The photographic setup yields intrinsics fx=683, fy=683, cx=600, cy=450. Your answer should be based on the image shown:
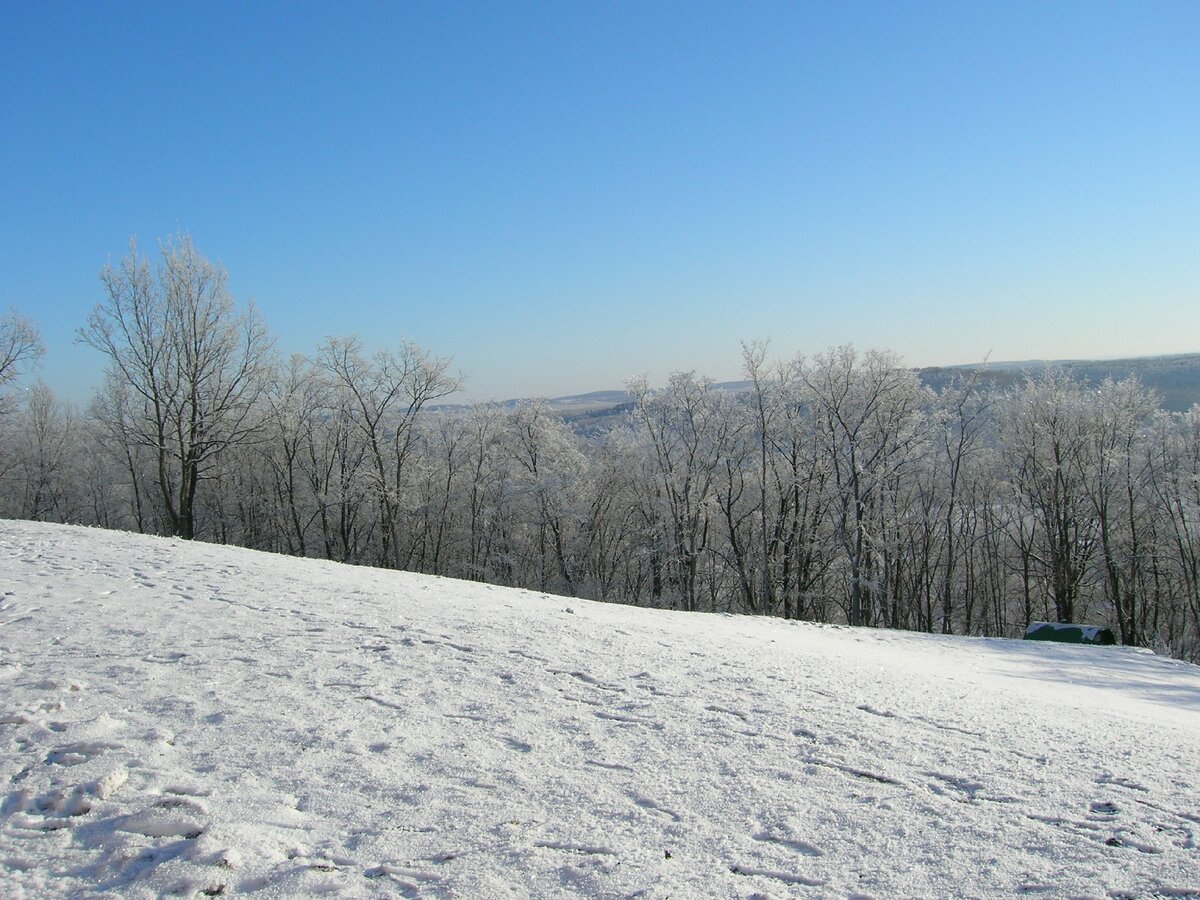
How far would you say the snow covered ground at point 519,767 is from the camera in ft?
11.5

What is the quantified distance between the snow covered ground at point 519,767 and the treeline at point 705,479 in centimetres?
2041

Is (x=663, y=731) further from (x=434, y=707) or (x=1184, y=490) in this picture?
(x=1184, y=490)

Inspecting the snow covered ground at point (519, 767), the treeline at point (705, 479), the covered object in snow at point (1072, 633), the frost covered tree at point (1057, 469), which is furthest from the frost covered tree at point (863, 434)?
the snow covered ground at point (519, 767)

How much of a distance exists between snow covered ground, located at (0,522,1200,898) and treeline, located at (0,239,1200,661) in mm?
20408

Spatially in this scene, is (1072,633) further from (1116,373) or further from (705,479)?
(1116,373)

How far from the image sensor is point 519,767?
4.71m

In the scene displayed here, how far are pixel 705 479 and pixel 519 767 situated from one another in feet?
94.4

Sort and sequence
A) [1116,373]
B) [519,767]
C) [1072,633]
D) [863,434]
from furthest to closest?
[1116,373] → [863,434] → [1072,633] → [519,767]

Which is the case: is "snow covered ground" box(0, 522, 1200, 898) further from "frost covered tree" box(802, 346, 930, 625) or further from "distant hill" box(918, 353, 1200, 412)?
"distant hill" box(918, 353, 1200, 412)

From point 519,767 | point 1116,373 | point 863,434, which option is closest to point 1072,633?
point 863,434

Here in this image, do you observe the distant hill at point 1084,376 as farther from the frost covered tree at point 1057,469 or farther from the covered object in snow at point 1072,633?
the covered object in snow at point 1072,633

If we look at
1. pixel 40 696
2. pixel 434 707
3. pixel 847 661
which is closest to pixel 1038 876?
pixel 434 707

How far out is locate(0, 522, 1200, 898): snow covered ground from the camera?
3520 mm

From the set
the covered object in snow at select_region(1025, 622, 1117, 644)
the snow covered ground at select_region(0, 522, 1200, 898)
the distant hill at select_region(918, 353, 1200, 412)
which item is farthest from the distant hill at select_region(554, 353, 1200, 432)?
the snow covered ground at select_region(0, 522, 1200, 898)
